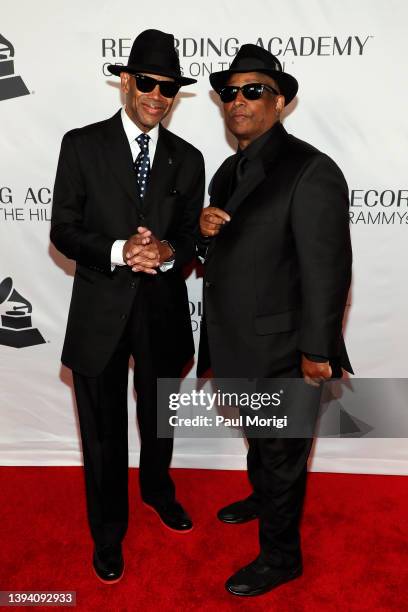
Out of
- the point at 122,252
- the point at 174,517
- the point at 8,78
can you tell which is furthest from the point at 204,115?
the point at 174,517

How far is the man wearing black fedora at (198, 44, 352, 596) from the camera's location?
2115mm

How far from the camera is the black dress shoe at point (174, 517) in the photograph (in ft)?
9.66

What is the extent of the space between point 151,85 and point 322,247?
0.98 metres

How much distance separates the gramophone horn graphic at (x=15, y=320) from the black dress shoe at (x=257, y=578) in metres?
1.75

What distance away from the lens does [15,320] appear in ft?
11.3

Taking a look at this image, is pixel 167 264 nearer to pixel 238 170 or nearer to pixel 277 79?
pixel 238 170

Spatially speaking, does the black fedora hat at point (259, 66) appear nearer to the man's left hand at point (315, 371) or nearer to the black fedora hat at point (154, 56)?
the black fedora hat at point (154, 56)

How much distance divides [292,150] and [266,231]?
0.34m

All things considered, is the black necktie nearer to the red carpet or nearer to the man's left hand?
the man's left hand

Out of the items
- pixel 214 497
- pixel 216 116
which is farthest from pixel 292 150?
pixel 214 497

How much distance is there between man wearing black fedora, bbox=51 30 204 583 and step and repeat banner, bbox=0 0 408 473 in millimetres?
671

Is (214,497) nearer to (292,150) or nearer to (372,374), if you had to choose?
(372,374)

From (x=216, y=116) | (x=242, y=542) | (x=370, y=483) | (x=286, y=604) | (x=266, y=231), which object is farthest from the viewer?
(x=370, y=483)

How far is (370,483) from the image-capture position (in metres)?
3.46
